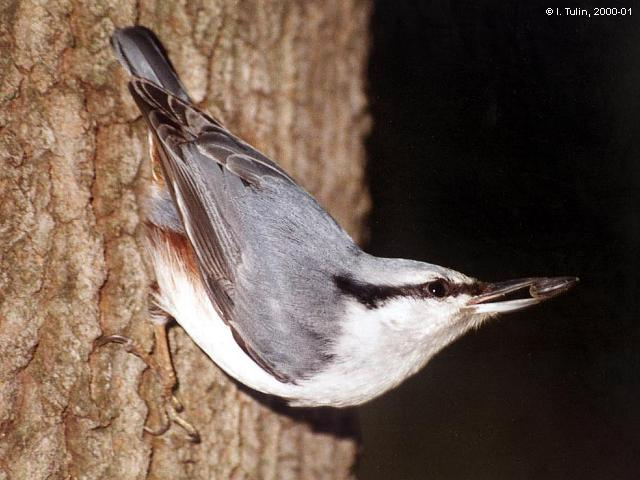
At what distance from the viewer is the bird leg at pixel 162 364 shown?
135 centimetres

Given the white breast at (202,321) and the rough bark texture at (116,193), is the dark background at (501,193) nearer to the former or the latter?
the rough bark texture at (116,193)

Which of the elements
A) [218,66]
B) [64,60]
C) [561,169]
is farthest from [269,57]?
[561,169]

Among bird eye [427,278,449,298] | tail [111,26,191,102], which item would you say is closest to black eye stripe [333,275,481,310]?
bird eye [427,278,449,298]

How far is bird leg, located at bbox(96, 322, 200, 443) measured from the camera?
135 cm

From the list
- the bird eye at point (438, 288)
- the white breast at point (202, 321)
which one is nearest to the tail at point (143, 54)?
the white breast at point (202, 321)

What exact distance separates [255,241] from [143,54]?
39cm

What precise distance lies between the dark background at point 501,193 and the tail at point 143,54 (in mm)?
413

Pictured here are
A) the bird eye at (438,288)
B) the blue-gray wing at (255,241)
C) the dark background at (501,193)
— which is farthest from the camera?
the dark background at (501,193)

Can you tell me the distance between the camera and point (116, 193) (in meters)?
1.34

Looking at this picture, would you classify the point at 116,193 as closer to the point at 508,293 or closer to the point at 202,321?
the point at 202,321

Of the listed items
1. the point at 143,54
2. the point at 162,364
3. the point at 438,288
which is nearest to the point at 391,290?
the point at 438,288

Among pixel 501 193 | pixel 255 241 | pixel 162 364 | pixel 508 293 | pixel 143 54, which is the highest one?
pixel 143 54

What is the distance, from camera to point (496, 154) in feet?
4.70

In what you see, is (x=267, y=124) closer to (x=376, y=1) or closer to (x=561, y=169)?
(x=376, y=1)
